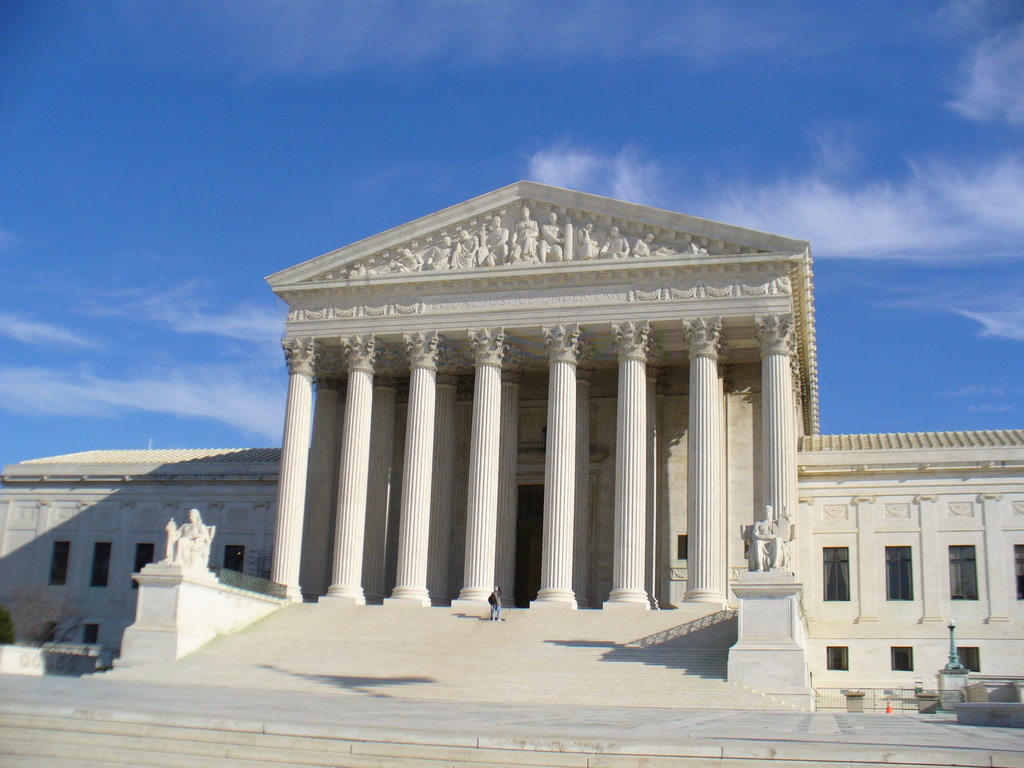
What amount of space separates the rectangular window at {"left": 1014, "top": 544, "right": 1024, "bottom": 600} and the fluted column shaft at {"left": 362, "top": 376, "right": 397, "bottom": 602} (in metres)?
24.5

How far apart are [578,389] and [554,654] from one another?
14.4 meters

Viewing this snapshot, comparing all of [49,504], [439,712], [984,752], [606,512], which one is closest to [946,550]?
[606,512]

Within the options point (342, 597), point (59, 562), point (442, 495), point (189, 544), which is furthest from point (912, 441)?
point (59, 562)

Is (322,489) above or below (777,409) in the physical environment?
below

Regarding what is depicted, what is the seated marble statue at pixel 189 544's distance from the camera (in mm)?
36562

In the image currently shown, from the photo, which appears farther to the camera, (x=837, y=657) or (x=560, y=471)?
(x=837, y=657)

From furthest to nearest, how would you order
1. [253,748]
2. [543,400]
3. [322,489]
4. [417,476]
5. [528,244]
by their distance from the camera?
[543,400] → [322,489] → [528,244] → [417,476] → [253,748]

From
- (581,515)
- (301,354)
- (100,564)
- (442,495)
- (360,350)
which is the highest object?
(360,350)

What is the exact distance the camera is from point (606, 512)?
47.1 metres

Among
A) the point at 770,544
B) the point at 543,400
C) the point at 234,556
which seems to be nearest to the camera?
the point at 770,544

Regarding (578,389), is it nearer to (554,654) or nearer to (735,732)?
(554,654)

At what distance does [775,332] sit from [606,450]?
10.4 meters

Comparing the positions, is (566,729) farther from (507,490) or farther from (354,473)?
(507,490)

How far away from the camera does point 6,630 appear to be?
36.4m
